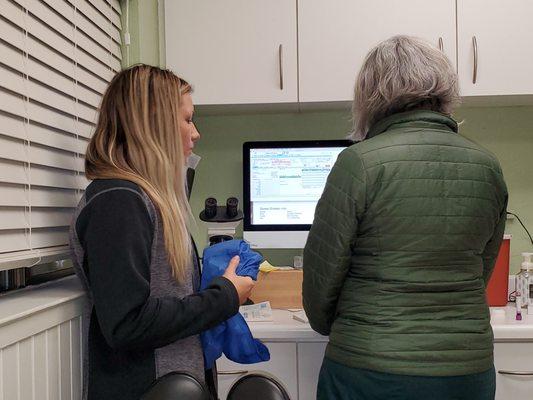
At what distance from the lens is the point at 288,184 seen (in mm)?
2199

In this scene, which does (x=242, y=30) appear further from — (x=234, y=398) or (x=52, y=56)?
(x=234, y=398)

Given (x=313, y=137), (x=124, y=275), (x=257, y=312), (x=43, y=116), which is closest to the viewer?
(x=124, y=275)

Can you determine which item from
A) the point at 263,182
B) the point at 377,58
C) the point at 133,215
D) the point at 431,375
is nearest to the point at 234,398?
the point at 133,215

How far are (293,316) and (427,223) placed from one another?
745 millimetres

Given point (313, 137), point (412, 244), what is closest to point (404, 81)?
point (412, 244)

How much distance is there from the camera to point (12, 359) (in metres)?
1.02

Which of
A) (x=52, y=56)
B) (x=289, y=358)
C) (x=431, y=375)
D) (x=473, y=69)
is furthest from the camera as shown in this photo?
(x=473, y=69)

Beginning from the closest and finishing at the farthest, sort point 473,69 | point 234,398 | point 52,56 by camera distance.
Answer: point 234,398 < point 52,56 < point 473,69

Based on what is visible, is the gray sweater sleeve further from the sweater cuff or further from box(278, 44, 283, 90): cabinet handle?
box(278, 44, 283, 90): cabinet handle

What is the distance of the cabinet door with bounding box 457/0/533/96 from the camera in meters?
2.03

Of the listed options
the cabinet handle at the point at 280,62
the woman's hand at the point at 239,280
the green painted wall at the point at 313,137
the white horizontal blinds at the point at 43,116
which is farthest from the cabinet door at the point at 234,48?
the woman's hand at the point at 239,280

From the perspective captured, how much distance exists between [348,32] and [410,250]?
1.06 meters

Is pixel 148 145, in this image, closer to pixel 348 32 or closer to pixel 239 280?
pixel 239 280

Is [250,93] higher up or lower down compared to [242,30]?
lower down
